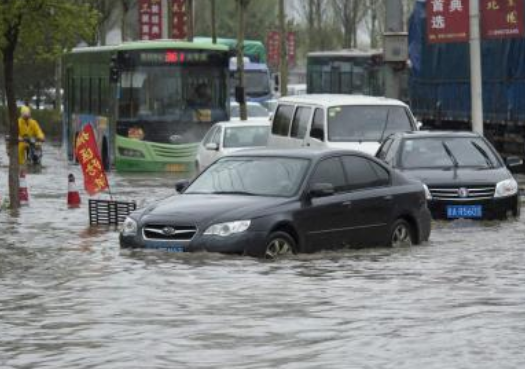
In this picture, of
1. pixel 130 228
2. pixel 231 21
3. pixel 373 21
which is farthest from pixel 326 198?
pixel 231 21

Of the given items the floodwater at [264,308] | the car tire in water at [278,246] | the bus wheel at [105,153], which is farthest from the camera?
the bus wheel at [105,153]

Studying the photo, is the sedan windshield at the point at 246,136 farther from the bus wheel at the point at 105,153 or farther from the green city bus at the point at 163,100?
the bus wheel at the point at 105,153

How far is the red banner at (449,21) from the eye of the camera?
32875 millimetres

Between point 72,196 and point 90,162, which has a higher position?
point 90,162

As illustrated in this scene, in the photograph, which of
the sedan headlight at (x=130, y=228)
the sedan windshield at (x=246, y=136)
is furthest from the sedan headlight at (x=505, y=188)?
the sedan windshield at (x=246, y=136)

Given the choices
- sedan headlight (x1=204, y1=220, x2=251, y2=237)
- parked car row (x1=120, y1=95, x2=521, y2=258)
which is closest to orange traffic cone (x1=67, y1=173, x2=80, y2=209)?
parked car row (x1=120, y1=95, x2=521, y2=258)

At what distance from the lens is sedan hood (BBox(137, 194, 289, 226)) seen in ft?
54.0

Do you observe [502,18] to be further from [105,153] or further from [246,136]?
[105,153]

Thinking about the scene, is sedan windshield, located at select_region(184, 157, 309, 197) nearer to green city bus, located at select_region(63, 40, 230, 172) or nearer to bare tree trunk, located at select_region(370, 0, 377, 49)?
green city bus, located at select_region(63, 40, 230, 172)

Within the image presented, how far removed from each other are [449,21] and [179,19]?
82.9ft

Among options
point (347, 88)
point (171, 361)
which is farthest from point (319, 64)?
point (171, 361)

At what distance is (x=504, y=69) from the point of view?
38719mm

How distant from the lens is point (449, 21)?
109 feet

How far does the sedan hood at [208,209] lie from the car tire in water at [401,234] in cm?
204
